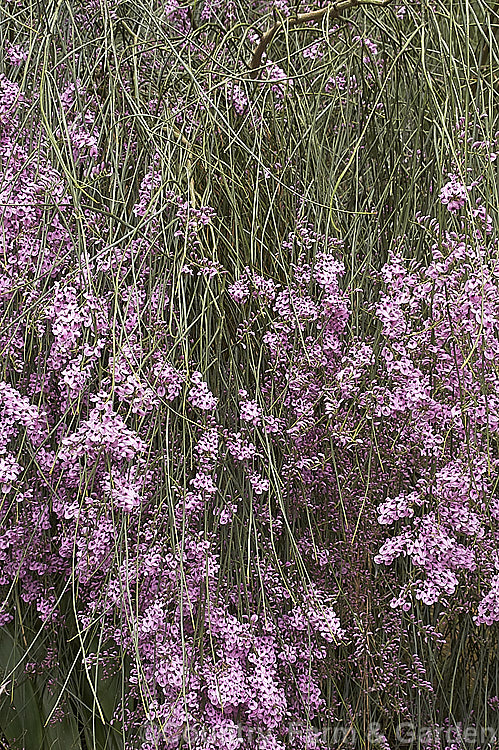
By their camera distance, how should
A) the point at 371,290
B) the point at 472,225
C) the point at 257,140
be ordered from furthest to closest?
1. the point at 371,290
2. the point at 257,140
3. the point at 472,225

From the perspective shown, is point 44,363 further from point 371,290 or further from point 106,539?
point 371,290

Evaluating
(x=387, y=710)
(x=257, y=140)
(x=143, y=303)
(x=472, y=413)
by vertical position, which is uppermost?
(x=257, y=140)

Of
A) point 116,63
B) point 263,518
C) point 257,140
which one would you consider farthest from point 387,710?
point 116,63

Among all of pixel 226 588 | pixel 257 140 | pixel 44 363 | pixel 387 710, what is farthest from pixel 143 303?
pixel 387 710

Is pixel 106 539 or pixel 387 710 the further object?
pixel 387 710

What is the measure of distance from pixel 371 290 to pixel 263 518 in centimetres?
38

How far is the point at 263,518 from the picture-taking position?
1126 millimetres

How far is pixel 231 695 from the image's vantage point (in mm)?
1046

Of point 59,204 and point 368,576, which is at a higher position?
point 59,204

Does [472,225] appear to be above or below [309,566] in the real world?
above

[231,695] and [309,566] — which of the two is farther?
[309,566]

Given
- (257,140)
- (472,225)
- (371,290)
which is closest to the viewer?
(472,225)

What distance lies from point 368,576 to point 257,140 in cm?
61

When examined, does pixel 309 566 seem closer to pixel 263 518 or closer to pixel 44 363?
pixel 263 518
